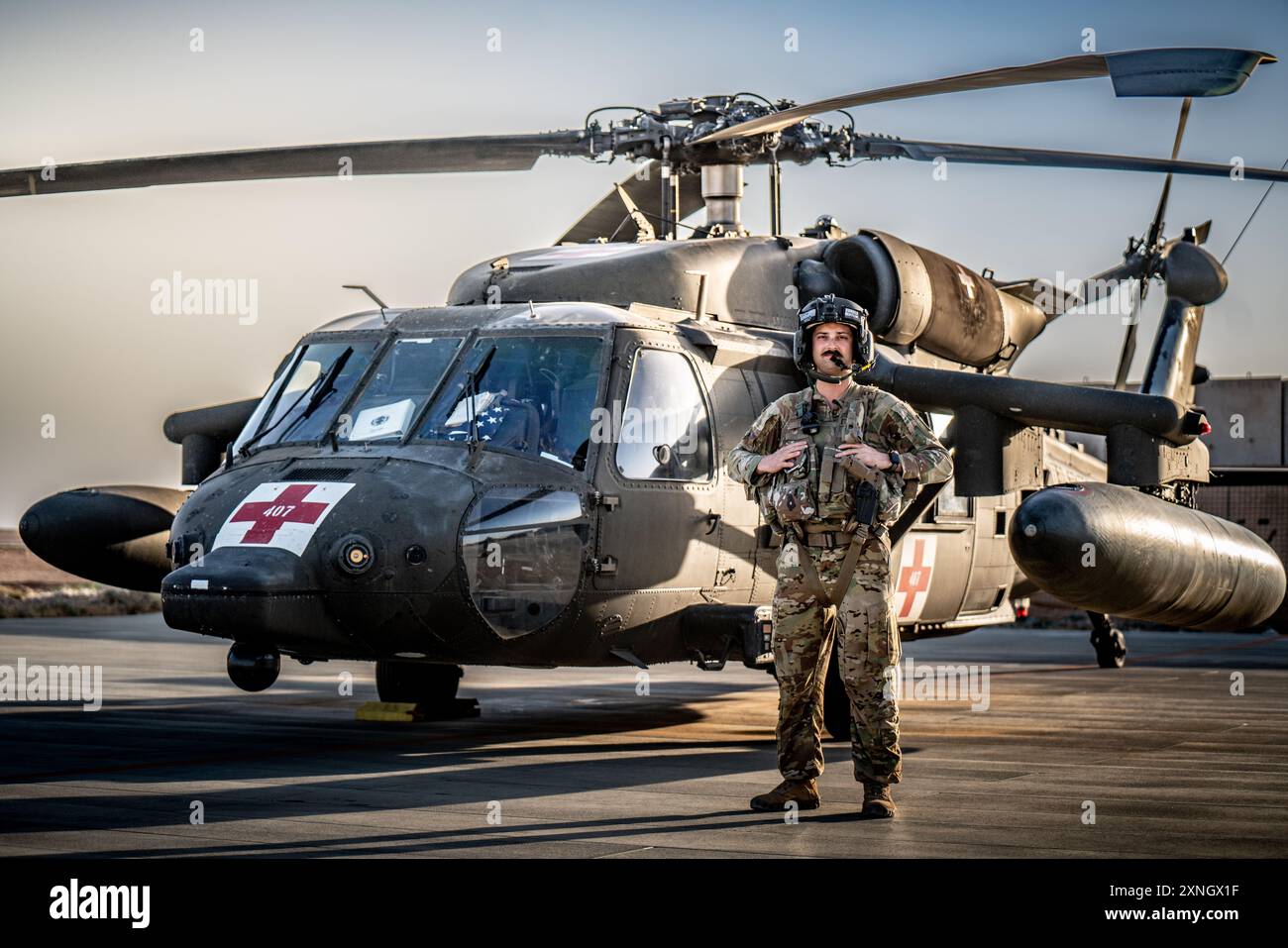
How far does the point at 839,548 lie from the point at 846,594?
199 millimetres

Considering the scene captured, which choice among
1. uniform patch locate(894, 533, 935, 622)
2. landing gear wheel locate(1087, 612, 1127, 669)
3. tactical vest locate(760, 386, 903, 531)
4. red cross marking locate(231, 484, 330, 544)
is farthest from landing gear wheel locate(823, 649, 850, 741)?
landing gear wheel locate(1087, 612, 1127, 669)

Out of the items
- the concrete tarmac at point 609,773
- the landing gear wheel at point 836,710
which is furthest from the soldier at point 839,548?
the landing gear wheel at point 836,710

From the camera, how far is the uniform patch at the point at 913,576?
34.7 feet

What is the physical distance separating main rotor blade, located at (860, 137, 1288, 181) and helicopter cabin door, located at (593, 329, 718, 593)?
2.45 m

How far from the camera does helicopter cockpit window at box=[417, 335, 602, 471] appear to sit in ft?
28.4

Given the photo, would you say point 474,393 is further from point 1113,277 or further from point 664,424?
point 1113,277

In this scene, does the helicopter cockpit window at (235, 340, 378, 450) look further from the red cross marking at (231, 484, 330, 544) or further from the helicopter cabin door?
the helicopter cabin door

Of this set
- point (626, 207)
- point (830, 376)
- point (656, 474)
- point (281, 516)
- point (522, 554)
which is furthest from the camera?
point (626, 207)

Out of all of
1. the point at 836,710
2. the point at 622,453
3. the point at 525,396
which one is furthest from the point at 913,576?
the point at 525,396

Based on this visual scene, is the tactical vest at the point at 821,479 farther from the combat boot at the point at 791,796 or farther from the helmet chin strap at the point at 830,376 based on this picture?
the combat boot at the point at 791,796

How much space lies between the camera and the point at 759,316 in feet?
34.6

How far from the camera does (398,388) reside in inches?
355

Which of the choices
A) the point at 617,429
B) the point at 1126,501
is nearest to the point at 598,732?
the point at 617,429
